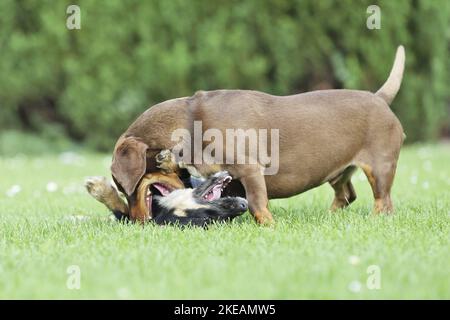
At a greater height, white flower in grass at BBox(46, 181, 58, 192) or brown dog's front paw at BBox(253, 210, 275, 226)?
brown dog's front paw at BBox(253, 210, 275, 226)

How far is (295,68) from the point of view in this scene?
11.9m

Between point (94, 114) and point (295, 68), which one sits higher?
point (295, 68)

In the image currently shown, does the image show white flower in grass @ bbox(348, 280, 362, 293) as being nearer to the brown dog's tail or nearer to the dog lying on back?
the dog lying on back

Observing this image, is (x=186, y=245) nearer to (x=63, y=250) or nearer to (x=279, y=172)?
(x=63, y=250)

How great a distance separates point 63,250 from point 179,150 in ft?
3.75

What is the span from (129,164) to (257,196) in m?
0.83

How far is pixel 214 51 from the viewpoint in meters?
11.7

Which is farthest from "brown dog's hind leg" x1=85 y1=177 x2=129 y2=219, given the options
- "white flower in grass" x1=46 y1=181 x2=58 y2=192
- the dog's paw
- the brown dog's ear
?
"white flower in grass" x1=46 y1=181 x2=58 y2=192

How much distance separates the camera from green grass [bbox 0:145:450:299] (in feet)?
10.1

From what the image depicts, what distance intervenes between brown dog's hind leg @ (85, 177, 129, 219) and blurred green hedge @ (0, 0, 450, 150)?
22.3ft

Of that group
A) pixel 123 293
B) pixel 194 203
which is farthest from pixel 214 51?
pixel 123 293
